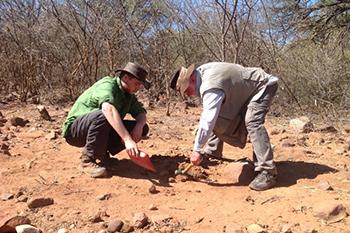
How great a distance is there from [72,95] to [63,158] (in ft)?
10.8

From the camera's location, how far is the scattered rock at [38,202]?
335 centimetres

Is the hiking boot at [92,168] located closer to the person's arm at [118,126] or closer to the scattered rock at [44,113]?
the person's arm at [118,126]

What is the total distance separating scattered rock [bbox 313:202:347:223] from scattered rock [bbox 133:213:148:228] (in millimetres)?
1047

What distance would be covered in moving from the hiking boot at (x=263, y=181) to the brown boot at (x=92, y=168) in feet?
3.70

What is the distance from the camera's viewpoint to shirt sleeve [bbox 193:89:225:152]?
3.47 meters

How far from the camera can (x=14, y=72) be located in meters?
8.09

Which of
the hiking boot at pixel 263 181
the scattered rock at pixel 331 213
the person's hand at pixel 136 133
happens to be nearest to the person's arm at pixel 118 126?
the person's hand at pixel 136 133

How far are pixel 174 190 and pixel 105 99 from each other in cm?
84

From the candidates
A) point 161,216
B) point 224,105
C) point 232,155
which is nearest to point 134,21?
point 232,155

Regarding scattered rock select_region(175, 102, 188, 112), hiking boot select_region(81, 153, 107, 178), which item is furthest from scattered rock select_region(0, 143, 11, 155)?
scattered rock select_region(175, 102, 188, 112)

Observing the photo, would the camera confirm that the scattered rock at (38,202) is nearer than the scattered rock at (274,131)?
Yes

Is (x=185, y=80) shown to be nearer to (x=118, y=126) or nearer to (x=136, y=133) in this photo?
(x=118, y=126)

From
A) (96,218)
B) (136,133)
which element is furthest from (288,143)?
(96,218)

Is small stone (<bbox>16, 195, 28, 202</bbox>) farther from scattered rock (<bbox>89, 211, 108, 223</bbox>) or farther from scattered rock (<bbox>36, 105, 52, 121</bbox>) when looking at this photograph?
scattered rock (<bbox>36, 105, 52, 121</bbox>)
